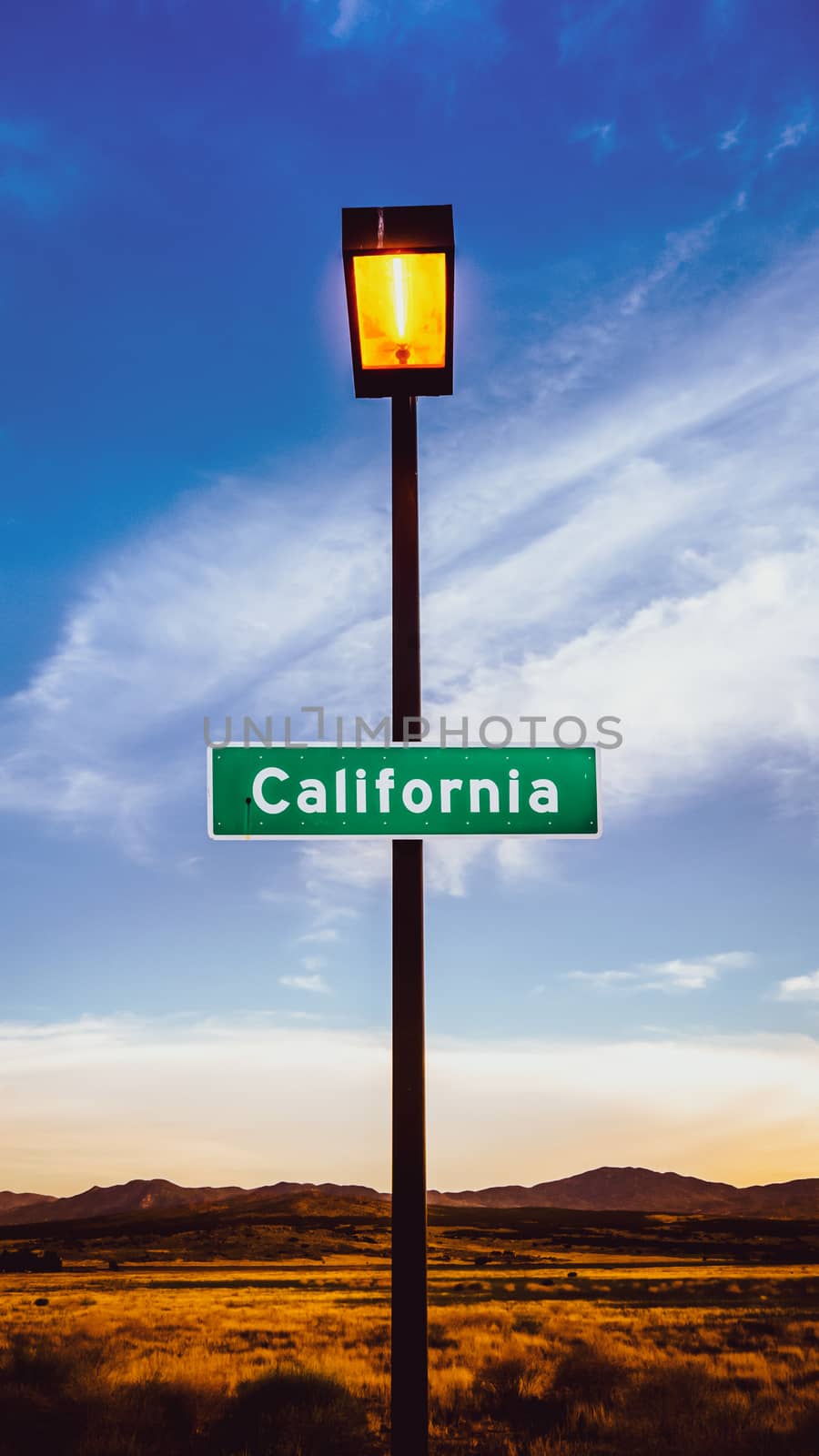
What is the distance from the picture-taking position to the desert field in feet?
39.3

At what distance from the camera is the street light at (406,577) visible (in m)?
3.90

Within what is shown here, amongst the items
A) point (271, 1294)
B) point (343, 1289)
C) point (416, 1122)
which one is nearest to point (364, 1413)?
point (416, 1122)

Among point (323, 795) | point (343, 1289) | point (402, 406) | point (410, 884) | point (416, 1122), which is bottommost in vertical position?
point (343, 1289)

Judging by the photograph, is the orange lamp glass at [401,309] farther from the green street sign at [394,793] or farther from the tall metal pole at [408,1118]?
the green street sign at [394,793]

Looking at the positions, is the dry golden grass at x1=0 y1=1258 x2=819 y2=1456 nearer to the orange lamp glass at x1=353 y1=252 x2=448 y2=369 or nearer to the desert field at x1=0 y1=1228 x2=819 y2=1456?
the desert field at x1=0 y1=1228 x2=819 y2=1456

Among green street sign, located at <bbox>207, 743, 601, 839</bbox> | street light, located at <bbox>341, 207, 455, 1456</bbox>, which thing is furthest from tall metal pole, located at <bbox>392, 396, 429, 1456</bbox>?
green street sign, located at <bbox>207, 743, 601, 839</bbox>

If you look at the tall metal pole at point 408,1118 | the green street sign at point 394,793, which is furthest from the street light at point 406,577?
the green street sign at point 394,793

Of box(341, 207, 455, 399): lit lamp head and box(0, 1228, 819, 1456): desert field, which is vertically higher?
box(341, 207, 455, 399): lit lamp head

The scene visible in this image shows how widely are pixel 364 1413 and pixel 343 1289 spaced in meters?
33.8

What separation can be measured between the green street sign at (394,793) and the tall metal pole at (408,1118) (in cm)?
14

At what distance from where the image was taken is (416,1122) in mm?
3992

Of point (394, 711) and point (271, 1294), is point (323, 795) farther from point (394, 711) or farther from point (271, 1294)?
point (271, 1294)

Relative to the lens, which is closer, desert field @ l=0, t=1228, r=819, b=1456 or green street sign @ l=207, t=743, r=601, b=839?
green street sign @ l=207, t=743, r=601, b=839

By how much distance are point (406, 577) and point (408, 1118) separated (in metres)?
2.12
